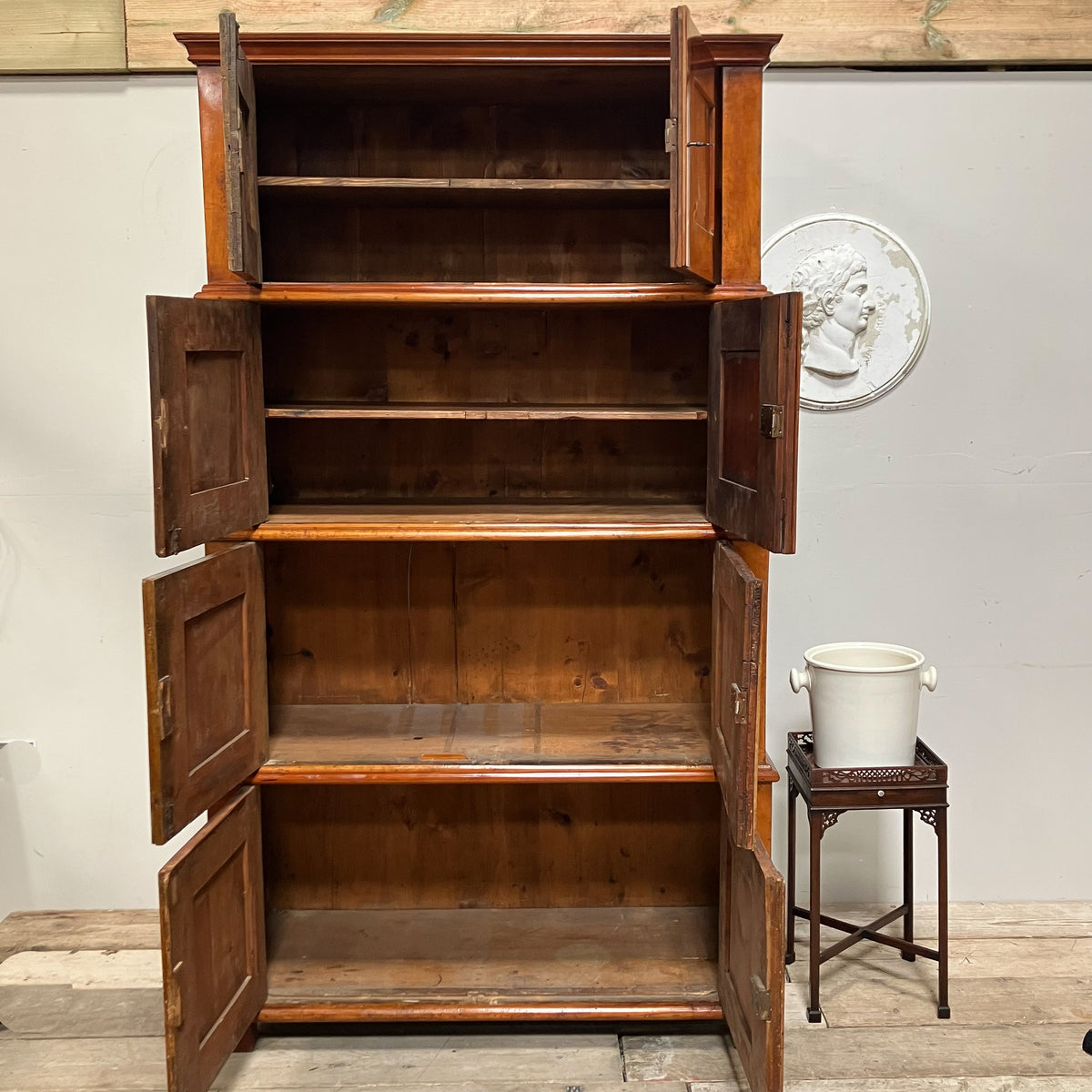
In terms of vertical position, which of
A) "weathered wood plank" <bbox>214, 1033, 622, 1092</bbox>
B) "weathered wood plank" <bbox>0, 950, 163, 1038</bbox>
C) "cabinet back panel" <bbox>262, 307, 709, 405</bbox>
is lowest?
"weathered wood plank" <bbox>214, 1033, 622, 1092</bbox>

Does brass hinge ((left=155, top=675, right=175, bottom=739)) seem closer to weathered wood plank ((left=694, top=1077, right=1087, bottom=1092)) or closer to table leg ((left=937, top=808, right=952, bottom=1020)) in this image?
weathered wood plank ((left=694, top=1077, right=1087, bottom=1092))

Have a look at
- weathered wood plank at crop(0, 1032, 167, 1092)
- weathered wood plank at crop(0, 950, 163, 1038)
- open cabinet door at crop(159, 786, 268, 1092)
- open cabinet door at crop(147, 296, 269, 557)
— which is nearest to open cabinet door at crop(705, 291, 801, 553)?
open cabinet door at crop(147, 296, 269, 557)

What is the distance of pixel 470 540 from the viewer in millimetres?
2238

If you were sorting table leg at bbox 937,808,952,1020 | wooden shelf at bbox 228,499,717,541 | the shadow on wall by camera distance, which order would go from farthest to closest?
the shadow on wall
table leg at bbox 937,808,952,1020
wooden shelf at bbox 228,499,717,541

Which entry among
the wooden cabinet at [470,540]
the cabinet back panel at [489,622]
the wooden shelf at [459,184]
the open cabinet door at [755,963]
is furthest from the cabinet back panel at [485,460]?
the open cabinet door at [755,963]

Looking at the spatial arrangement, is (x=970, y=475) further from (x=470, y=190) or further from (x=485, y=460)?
(x=470, y=190)

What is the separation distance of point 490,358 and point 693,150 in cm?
73

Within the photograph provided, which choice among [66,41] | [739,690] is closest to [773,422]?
[739,690]

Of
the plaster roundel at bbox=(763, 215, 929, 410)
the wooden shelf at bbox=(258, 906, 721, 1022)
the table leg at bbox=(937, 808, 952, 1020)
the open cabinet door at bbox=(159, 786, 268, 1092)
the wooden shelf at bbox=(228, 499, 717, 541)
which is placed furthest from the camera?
the plaster roundel at bbox=(763, 215, 929, 410)

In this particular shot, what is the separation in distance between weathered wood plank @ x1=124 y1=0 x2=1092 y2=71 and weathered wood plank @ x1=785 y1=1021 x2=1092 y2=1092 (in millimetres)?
2294

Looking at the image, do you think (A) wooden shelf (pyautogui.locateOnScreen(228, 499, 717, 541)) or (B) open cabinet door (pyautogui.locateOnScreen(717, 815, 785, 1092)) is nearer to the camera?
(B) open cabinet door (pyautogui.locateOnScreen(717, 815, 785, 1092))

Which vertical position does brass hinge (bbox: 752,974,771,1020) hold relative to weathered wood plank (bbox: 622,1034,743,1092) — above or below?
above

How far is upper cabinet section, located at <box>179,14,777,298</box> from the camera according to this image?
6.98 ft

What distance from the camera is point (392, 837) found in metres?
2.69
